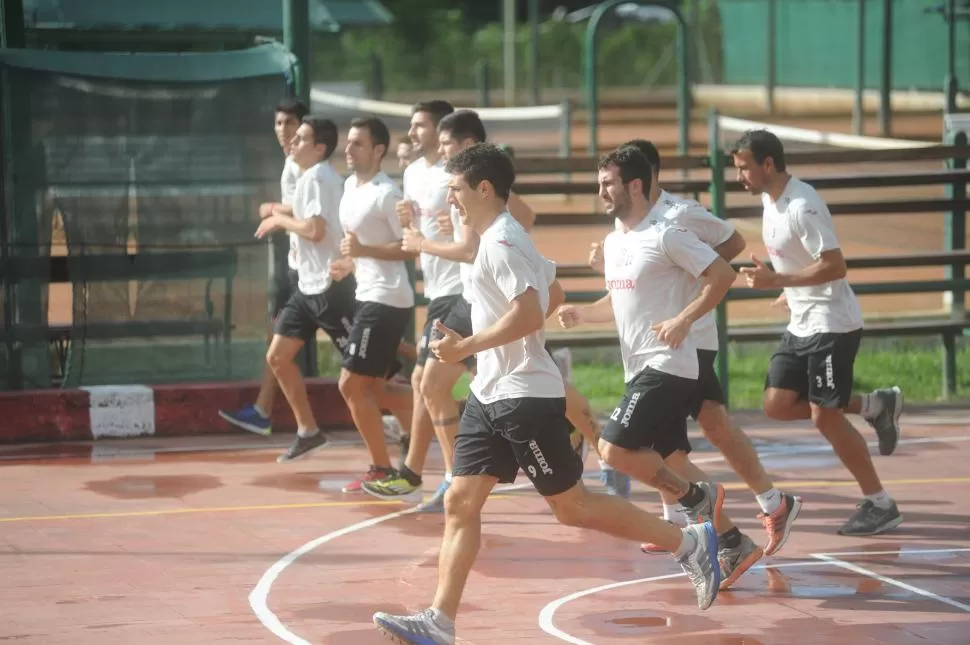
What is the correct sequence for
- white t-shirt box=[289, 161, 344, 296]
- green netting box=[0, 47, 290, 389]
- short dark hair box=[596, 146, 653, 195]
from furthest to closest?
green netting box=[0, 47, 290, 389] < white t-shirt box=[289, 161, 344, 296] < short dark hair box=[596, 146, 653, 195]

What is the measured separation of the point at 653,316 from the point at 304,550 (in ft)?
7.48

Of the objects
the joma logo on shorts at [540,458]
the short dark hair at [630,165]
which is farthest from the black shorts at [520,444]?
the short dark hair at [630,165]

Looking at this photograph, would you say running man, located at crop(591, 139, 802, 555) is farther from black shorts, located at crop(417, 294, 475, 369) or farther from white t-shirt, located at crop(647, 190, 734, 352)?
black shorts, located at crop(417, 294, 475, 369)

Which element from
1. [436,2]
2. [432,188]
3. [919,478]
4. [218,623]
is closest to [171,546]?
[218,623]

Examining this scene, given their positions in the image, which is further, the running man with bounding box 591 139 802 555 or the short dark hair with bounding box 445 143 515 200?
the running man with bounding box 591 139 802 555

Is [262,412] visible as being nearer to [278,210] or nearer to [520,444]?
[278,210]

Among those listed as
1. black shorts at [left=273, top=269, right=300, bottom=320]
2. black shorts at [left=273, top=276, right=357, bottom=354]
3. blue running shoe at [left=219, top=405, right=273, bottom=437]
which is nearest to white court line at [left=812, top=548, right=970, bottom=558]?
black shorts at [left=273, top=276, right=357, bottom=354]

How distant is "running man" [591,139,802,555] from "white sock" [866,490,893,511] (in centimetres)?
67

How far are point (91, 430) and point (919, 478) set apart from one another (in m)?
5.80

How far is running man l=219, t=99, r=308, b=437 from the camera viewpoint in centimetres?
1209

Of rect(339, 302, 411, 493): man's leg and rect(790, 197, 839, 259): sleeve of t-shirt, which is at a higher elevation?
rect(790, 197, 839, 259): sleeve of t-shirt

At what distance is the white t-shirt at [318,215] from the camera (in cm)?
1116

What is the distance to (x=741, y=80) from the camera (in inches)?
1971

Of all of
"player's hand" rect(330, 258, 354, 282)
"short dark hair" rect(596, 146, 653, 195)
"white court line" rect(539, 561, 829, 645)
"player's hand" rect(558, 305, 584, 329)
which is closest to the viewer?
"white court line" rect(539, 561, 829, 645)
